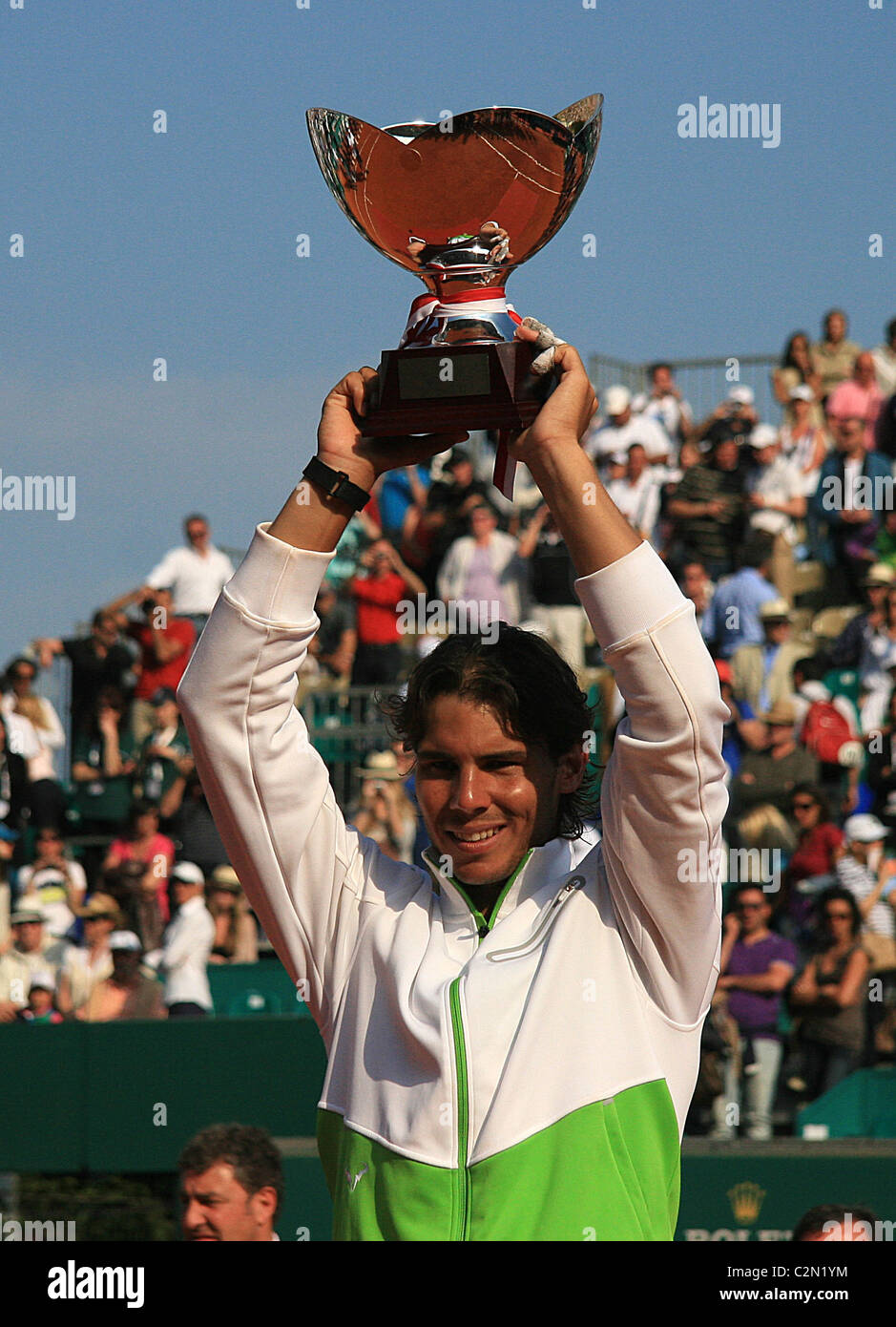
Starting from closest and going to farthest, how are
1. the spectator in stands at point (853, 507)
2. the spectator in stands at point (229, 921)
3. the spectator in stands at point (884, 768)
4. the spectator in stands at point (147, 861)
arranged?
the spectator in stands at point (884, 768) → the spectator in stands at point (229, 921) → the spectator in stands at point (147, 861) → the spectator in stands at point (853, 507)

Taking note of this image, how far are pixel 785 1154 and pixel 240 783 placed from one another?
196 inches

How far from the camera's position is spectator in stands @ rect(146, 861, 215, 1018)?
8.70 meters

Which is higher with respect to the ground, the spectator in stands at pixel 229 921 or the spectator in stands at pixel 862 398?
the spectator in stands at pixel 862 398

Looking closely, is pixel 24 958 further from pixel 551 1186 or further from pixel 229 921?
pixel 551 1186

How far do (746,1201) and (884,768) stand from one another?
255 centimetres

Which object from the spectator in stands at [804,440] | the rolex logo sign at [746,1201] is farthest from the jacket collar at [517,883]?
the spectator in stands at [804,440]

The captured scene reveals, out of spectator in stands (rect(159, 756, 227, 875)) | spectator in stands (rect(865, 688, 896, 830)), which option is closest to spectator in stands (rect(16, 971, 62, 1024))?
spectator in stands (rect(159, 756, 227, 875))

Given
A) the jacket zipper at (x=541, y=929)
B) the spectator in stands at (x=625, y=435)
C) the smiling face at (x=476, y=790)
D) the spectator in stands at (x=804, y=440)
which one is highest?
the spectator in stands at (x=625, y=435)

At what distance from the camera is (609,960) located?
8.48 feet

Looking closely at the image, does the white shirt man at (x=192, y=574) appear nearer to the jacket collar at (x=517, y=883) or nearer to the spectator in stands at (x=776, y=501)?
the spectator in stands at (x=776, y=501)

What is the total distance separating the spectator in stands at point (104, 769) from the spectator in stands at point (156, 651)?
0.13 metres

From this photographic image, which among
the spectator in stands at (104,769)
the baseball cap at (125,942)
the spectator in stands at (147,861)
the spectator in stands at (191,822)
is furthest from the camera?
the spectator in stands at (104,769)

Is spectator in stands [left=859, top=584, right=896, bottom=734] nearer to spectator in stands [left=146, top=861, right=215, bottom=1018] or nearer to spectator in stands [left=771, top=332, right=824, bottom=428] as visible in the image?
spectator in stands [left=771, top=332, right=824, bottom=428]

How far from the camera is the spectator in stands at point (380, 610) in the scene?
1137cm
